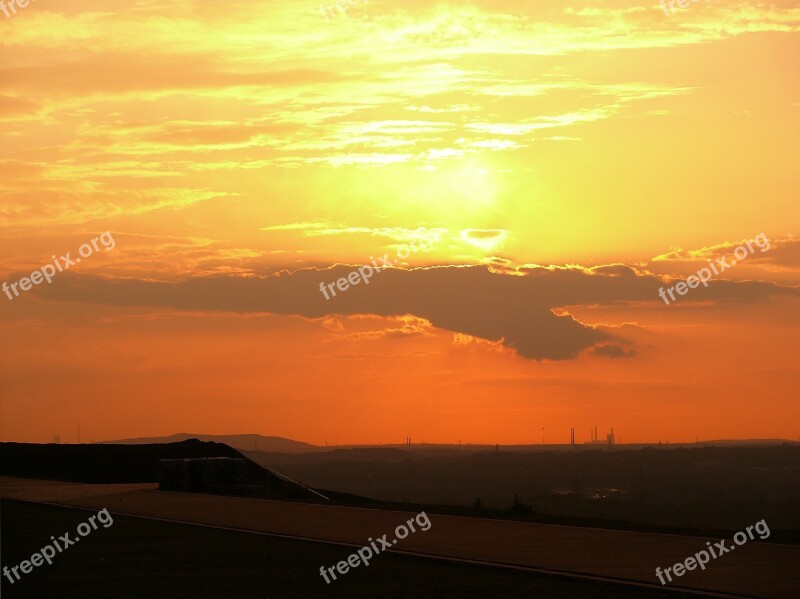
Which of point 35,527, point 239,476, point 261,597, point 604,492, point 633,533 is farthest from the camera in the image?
point 604,492

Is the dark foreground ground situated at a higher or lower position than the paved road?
lower

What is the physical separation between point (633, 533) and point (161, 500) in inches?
546

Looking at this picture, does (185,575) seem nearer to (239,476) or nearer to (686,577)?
(686,577)

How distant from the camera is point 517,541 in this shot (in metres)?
20.0

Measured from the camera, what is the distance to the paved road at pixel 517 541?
15.5 m

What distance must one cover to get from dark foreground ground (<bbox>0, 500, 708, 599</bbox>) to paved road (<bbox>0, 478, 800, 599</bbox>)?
0.76 meters

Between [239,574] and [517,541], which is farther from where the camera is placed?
[517,541]

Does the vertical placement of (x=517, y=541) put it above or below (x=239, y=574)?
above

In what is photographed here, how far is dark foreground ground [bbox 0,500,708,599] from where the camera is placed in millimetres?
14938

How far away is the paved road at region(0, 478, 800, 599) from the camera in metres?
15.5

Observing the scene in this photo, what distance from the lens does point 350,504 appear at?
2898 cm

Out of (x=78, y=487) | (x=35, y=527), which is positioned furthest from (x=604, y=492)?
(x=35, y=527)

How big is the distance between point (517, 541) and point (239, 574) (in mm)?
5270

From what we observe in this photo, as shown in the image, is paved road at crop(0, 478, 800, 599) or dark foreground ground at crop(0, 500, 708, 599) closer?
dark foreground ground at crop(0, 500, 708, 599)
